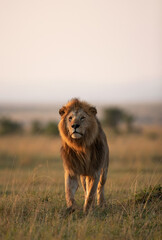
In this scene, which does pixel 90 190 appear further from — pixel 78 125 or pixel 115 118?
pixel 115 118

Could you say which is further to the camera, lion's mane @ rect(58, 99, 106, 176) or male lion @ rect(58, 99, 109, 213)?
lion's mane @ rect(58, 99, 106, 176)

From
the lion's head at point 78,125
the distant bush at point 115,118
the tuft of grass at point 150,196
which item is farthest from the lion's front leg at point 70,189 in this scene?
the distant bush at point 115,118

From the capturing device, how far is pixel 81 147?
5527mm

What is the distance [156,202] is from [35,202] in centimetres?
183

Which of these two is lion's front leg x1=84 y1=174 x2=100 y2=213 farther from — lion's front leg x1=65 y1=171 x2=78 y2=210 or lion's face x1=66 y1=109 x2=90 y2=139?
lion's face x1=66 y1=109 x2=90 y2=139

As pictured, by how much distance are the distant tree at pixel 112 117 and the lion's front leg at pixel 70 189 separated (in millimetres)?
26391

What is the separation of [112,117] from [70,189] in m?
27.6

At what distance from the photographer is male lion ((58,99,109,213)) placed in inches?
212

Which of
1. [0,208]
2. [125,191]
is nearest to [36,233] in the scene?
[0,208]

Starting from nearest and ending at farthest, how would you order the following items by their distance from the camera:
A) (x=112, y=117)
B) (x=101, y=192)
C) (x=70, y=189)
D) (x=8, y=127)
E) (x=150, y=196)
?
(x=70, y=189) < (x=150, y=196) < (x=101, y=192) < (x=8, y=127) < (x=112, y=117)

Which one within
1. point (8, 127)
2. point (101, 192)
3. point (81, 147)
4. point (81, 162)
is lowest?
point (8, 127)

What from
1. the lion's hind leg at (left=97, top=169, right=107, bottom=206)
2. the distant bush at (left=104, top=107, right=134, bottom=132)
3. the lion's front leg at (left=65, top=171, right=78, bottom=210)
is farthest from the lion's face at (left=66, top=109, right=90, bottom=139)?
the distant bush at (left=104, top=107, right=134, bottom=132)

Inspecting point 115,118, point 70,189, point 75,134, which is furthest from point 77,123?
point 115,118

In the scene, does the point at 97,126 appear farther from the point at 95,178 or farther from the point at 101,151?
the point at 95,178
